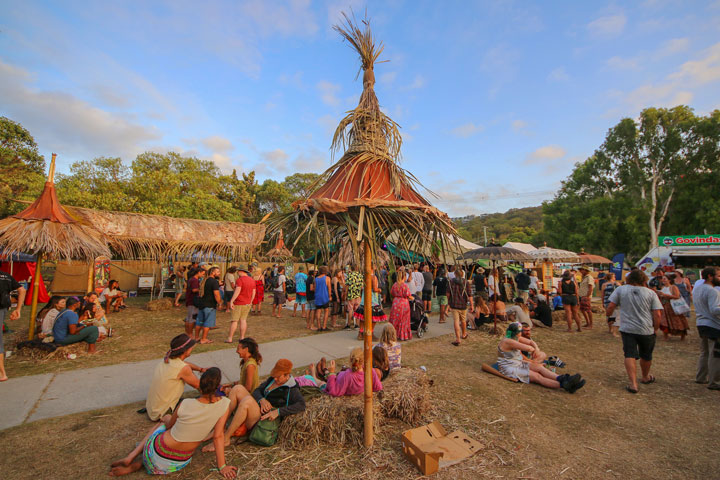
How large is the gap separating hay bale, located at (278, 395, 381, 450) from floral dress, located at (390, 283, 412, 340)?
162 inches

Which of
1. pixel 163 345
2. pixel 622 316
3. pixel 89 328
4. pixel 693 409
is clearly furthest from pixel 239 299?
pixel 693 409

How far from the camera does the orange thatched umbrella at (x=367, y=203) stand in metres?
2.91

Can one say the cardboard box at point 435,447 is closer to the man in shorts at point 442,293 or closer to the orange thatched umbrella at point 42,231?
the man in shorts at point 442,293

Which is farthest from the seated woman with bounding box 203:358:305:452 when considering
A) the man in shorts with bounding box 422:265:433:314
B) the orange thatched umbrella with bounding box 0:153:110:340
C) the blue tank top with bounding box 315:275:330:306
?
the man in shorts with bounding box 422:265:433:314

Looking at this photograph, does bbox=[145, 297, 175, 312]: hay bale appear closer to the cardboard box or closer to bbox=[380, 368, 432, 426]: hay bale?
bbox=[380, 368, 432, 426]: hay bale

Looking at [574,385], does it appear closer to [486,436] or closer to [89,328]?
[486,436]

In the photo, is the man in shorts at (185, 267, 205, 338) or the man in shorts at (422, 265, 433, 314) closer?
the man in shorts at (185, 267, 205, 338)

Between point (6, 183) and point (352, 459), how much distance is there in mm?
27778

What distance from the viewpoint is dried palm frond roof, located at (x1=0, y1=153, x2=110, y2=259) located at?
6934 millimetres

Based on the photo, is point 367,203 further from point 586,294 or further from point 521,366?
point 586,294

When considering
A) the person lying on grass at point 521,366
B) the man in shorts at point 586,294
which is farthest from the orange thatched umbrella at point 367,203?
the man in shorts at point 586,294

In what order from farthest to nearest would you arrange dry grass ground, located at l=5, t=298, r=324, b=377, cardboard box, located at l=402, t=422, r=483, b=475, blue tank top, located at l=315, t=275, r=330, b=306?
blue tank top, located at l=315, t=275, r=330, b=306 → dry grass ground, located at l=5, t=298, r=324, b=377 → cardboard box, located at l=402, t=422, r=483, b=475

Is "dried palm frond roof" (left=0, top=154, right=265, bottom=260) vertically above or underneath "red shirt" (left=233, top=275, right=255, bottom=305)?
above

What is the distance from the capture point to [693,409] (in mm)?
4141
